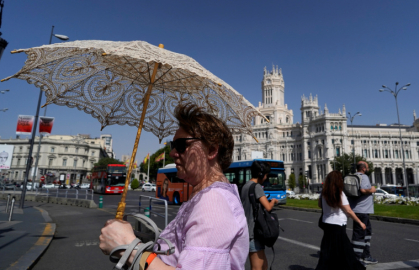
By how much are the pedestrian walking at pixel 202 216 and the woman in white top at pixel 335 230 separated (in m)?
3.26

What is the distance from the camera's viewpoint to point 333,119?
68.6 m

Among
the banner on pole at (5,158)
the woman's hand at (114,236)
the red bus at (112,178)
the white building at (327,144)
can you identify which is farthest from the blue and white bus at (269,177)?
the white building at (327,144)

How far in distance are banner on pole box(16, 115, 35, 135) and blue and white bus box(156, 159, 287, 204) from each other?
29.2ft

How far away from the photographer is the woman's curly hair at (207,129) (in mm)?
1389

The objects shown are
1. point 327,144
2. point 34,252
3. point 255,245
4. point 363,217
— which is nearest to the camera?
point 255,245

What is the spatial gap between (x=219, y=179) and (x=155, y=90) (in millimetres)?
2454

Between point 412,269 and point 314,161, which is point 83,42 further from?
point 314,161

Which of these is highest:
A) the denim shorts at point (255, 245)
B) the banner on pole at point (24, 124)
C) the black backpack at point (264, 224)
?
the banner on pole at point (24, 124)

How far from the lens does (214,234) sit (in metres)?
1.01

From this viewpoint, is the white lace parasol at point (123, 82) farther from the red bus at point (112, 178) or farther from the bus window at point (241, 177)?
the red bus at point (112, 178)

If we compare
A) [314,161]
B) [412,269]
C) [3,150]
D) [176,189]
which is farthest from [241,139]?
[412,269]

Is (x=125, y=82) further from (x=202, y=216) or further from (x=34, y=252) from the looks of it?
(x=34, y=252)

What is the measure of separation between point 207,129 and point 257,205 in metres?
2.38

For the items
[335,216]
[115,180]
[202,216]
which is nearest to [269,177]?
[335,216]
